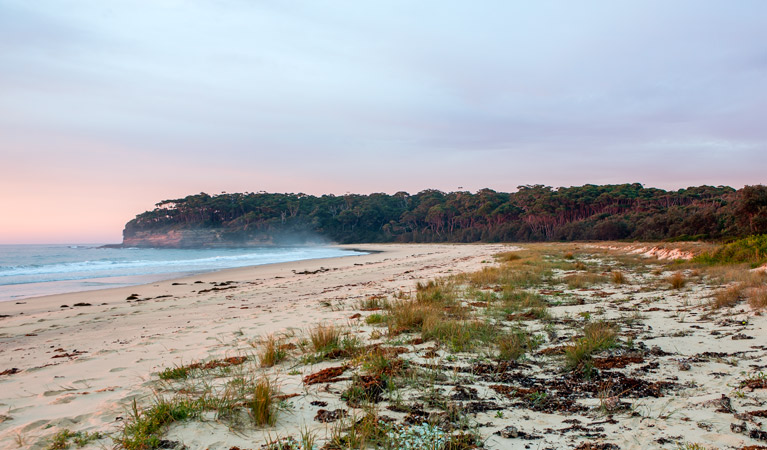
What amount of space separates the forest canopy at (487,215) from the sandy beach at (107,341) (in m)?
30.2

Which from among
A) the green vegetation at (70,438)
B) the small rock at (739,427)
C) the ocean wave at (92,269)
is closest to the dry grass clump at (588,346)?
the small rock at (739,427)

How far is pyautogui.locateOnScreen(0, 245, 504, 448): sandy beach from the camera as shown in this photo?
10.2 feet

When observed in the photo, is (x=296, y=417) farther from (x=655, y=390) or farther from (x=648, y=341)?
(x=648, y=341)

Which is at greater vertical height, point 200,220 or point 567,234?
A: point 200,220

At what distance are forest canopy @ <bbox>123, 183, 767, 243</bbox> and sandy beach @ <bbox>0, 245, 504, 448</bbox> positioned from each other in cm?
3018

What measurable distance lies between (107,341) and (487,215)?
237 feet

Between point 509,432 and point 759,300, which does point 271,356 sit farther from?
point 759,300

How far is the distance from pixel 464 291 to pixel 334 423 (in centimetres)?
665

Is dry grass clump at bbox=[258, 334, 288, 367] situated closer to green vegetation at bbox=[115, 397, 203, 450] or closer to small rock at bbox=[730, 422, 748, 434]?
green vegetation at bbox=[115, 397, 203, 450]

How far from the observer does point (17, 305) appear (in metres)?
11.1

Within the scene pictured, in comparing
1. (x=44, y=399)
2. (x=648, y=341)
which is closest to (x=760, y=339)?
(x=648, y=341)

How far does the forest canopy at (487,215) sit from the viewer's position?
3316 centimetres

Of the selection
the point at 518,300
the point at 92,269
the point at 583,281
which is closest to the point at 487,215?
the point at 92,269

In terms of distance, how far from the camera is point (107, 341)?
20.6ft
